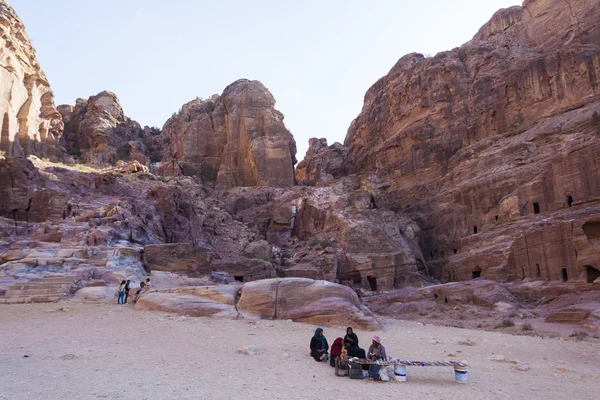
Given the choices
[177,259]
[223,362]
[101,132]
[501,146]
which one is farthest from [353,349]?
[101,132]

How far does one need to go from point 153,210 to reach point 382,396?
89.3ft

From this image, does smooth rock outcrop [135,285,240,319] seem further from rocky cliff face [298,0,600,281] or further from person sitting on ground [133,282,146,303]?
rocky cliff face [298,0,600,281]

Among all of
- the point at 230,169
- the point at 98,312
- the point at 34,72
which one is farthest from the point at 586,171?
the point at 34,72

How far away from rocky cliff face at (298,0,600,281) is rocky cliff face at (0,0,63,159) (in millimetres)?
36538

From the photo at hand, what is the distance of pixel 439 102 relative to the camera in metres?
49.2

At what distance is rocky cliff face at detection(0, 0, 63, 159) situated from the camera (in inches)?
1499

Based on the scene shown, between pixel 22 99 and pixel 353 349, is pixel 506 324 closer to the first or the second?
pixel 353 349

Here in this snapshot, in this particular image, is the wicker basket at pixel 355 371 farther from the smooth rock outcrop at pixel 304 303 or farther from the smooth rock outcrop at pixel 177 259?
the smooth rock outcrop at pixel 177 259

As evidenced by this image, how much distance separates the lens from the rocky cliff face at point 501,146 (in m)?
27.6

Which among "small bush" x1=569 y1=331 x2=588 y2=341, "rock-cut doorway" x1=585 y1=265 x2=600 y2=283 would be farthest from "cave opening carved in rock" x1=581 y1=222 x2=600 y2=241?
"small bush" x1=569 y1=331 x2=588 y2=341

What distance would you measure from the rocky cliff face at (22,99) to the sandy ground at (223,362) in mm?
31364

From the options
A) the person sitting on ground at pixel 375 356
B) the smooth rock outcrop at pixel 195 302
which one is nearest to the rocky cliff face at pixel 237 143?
the smooth rock outcrop at pixel 195 302

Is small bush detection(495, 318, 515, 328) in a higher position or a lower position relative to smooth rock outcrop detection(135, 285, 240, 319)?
lower

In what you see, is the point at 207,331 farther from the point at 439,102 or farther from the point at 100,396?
the point at 439,102
